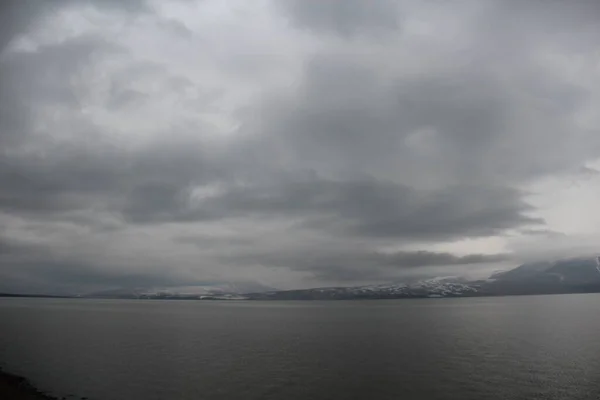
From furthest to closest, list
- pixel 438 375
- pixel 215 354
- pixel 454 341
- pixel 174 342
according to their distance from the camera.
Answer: pixel 174 342 < pixel 454 341 < pixel 215 354 < pixel 438 375

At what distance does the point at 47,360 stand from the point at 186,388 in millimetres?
37033

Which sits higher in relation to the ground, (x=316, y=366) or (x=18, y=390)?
(x=18, y=390)

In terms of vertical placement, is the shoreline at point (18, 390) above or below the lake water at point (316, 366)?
above

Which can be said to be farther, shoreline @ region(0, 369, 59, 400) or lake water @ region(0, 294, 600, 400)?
lake water @ region(0, 294, 600, 400)

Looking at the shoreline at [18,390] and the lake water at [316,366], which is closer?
the shoreline at [18,390]

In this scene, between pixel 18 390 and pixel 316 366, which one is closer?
pixel 18 390

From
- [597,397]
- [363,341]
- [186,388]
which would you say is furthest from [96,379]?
[597,397]

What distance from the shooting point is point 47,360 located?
238ft

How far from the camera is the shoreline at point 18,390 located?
4823 centimetres

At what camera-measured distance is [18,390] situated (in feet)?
169

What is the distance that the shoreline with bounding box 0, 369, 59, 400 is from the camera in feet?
158

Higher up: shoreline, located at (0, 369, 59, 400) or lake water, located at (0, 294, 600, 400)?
shoreline, located at (0, 369, 59, 400)

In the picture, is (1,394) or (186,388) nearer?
(1,394)

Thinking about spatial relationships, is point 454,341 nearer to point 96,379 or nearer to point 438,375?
point 438,375
